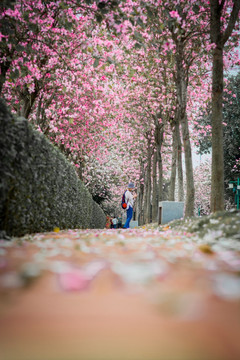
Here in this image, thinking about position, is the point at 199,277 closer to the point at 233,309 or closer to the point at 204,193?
the point at 233,309

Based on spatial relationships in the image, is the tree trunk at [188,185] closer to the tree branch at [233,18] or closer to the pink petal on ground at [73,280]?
the tree branch at [233,18]

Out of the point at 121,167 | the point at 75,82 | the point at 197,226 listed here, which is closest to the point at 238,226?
the point at 197,226

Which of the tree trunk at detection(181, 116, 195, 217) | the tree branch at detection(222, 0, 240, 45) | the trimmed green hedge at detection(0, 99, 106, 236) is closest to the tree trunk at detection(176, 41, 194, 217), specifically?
the tree trunk at detection(181, 116, 195, 217)

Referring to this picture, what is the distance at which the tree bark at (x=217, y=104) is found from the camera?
29.3 ft

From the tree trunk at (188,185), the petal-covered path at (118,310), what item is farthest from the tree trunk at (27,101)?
the petal-covered path at (118,310)

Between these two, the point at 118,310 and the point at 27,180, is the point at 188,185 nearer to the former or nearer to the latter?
the point at 27,180

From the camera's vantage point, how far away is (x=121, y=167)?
3616cm

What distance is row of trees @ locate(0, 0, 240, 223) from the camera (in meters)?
8.21

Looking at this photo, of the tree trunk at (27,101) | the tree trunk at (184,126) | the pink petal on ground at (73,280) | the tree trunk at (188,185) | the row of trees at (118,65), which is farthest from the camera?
the tree trunk at (27,101)

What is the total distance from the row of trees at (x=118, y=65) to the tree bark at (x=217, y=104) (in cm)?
3

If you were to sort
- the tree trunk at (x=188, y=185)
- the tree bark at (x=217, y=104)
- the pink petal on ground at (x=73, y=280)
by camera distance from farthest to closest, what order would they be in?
the tree trunk at (x=188, y=185) < the tree bark at (x=217, y=104) < the pink petal on ground at (x=73, y=280)

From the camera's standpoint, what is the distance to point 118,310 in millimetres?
1918

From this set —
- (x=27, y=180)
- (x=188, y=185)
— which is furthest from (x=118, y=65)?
(x=188, y=185)

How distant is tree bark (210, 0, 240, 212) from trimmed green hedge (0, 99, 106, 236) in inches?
181
